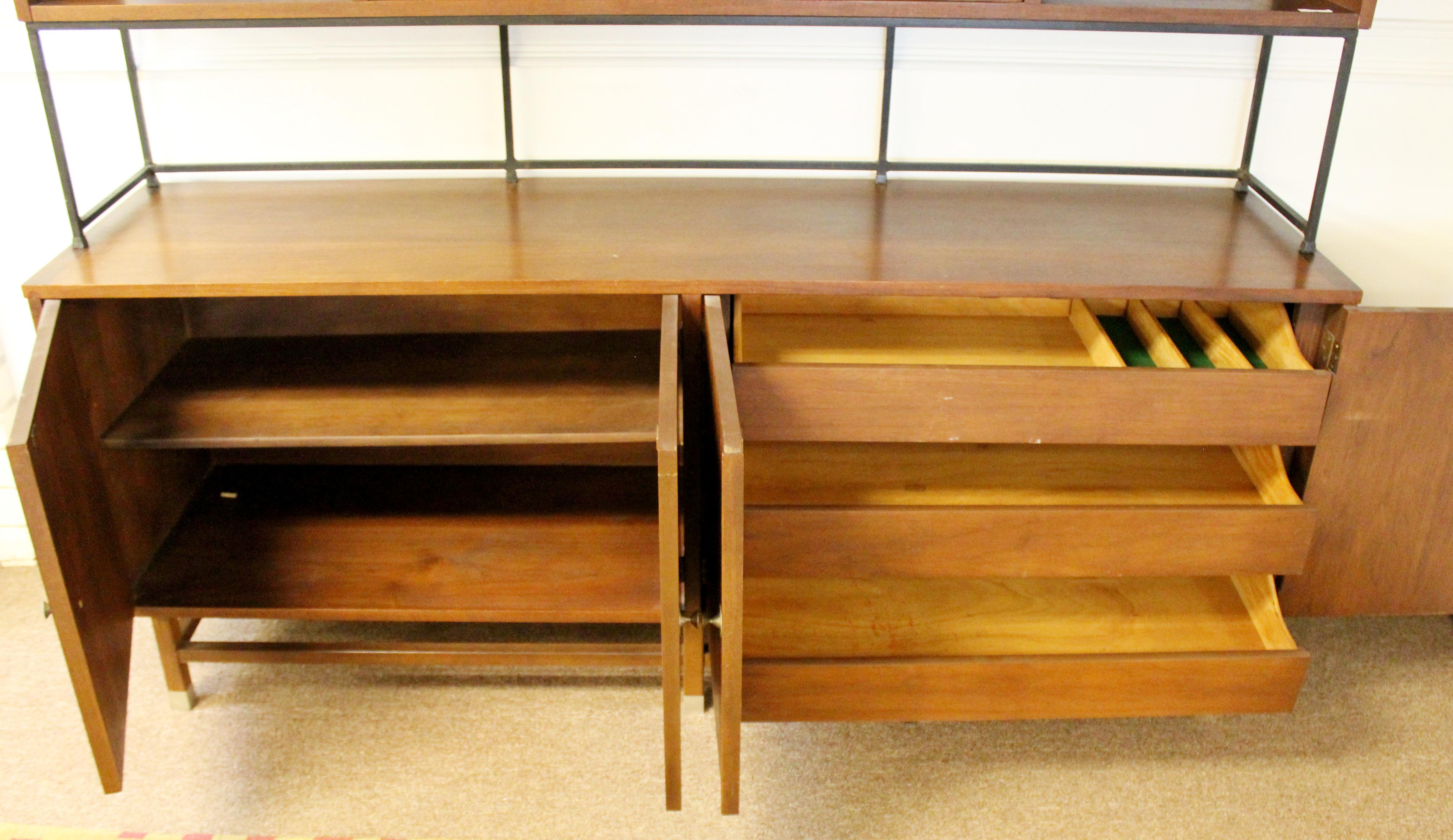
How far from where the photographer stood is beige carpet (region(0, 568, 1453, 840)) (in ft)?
5.24

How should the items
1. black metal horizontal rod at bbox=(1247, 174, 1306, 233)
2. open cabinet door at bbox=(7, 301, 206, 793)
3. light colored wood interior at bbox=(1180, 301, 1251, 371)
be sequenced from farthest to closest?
1. black metal horizontal rod at bbox=(1247, 174, 1306, 233)
2. light colored wood interior at bbox=(1180, 301, 1251, 371)
3. open cabinet door at bbox=(7, 301, 206, 793)

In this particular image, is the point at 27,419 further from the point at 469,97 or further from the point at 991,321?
the point at 991,321

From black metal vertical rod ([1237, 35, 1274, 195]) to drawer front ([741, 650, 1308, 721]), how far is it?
79 centimetres

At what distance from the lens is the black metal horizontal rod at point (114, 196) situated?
164 cm

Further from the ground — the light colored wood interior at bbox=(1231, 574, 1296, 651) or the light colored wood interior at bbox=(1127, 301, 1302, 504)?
the light colored wood interior at bbox=(1127, 301, 1302, 504)

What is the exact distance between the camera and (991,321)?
1872 mm

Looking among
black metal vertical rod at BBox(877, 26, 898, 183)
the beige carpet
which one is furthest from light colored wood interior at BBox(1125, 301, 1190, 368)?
the beige carpet

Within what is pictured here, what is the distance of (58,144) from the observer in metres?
1.59

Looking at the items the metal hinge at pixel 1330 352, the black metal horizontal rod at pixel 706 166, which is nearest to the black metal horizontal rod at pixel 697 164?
the black metal horizontal rod at pixel 706 166

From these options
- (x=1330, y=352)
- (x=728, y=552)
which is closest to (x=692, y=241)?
(x=728, y=552)

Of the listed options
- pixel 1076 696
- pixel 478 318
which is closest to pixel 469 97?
pixel 478 318

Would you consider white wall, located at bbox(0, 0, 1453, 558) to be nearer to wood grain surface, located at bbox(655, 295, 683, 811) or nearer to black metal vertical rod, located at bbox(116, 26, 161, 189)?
black metal vertical rod, located at bbox(116, 26, 161, 189)

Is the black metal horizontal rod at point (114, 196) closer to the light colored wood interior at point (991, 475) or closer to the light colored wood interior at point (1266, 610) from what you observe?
the light colored wood interior at point (991, 475)

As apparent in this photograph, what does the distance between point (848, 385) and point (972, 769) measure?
2.04 ft
